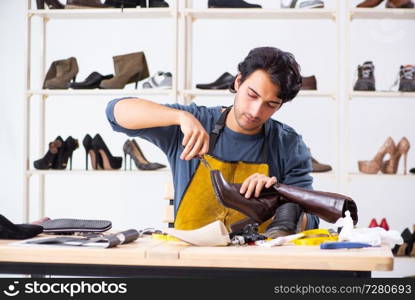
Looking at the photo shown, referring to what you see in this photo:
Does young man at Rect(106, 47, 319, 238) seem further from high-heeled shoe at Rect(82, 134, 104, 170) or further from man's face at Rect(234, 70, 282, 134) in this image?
high-heeled shoe at Rect(82, 134, 104, 170)

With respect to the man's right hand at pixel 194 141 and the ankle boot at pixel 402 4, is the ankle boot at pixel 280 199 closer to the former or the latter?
the man's right hand at pixel 194 141

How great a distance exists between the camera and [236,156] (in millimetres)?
2484

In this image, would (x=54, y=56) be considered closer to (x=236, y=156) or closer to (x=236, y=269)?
(x=236, y=156)

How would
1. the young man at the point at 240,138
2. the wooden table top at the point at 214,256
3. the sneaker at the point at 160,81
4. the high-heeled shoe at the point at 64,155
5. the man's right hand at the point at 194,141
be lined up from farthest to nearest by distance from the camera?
the high-heeled shoe at the point at 64,155 < the sneaker at the point at 160,81 < the young man at the point at 240,138 < the man's right hand at the point at 194,141 < the wooden table top at the point at 214,256

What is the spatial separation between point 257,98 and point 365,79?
2.22m

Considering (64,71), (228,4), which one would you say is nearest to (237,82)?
(228,4)

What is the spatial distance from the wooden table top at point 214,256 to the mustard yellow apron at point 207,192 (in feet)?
2.48

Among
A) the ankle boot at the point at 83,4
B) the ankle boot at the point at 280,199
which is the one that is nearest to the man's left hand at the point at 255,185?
the ankle boot at the point at 280,199

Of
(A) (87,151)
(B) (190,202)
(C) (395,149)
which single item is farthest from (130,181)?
(B) (190,202)

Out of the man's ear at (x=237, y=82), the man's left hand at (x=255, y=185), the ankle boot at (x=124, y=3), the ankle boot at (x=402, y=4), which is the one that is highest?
the ankle boot at (x=124, y=3)

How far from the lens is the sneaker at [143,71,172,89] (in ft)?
14.5

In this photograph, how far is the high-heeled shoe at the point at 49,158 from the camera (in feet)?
14.7

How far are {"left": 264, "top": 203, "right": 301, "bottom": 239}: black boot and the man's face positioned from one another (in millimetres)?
478

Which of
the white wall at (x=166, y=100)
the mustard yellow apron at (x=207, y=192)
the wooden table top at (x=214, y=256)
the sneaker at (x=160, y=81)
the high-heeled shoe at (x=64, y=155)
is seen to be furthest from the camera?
the white wall at (x=166, y=100)
